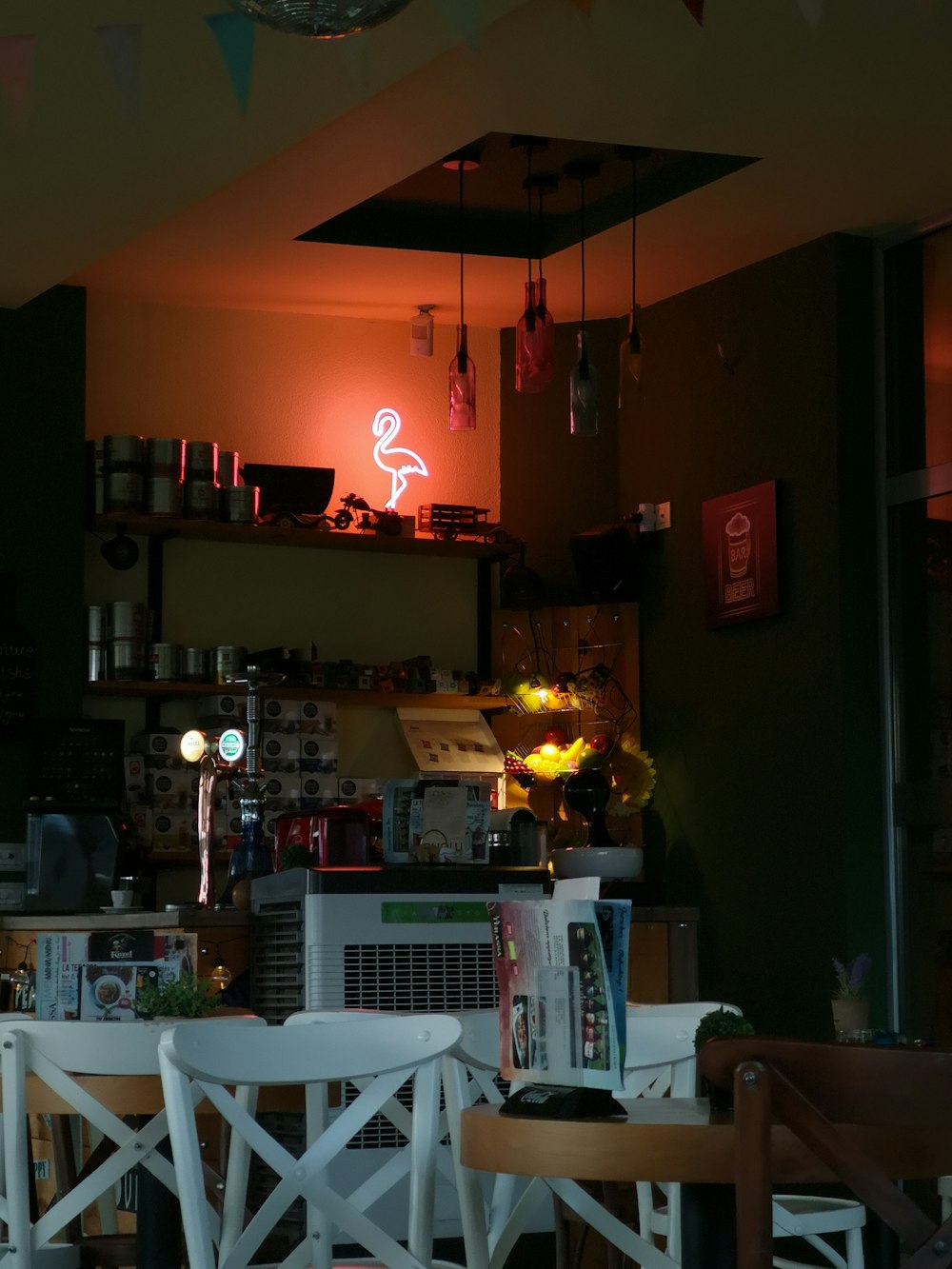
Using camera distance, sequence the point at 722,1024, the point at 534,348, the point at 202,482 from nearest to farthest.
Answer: the point at 722,1024 < the point at 534,348 < the point at 202,482

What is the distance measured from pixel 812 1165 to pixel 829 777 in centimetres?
419

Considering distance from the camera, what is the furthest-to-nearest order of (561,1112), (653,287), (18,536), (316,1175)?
(653,287)
(18,536)
(316,1175)
(561,1112)

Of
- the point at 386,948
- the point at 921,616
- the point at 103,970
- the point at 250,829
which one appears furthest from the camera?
the point at 921,616

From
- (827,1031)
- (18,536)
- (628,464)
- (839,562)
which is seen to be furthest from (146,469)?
(827,1031)

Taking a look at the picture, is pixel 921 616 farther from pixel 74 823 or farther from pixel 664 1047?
pixel 664 1047

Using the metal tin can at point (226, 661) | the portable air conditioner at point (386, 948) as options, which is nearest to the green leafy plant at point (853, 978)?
the portable air conditioner at point (386, 948)

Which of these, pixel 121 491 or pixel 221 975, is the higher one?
pixel 121 491

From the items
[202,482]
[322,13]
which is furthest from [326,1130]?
[202,482]

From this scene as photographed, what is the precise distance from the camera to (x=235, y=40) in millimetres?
4367

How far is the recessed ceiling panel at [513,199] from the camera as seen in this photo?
605 cm

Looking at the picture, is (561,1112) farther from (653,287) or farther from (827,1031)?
(653,287)

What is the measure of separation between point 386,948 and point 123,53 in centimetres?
234

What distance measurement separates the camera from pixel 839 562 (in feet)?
19.9

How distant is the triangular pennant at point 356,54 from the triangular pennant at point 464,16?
0.80 ft
